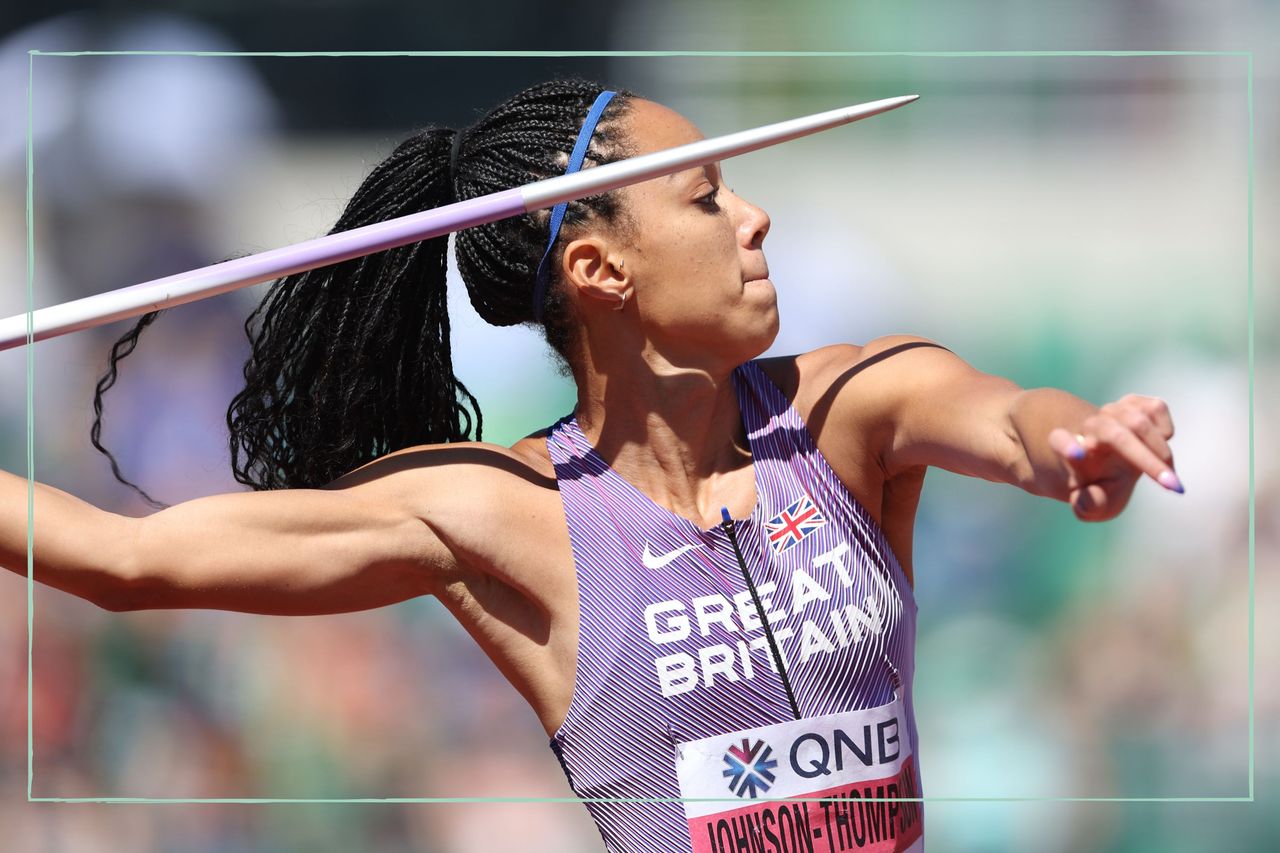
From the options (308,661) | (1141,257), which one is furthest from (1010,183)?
(308,661)

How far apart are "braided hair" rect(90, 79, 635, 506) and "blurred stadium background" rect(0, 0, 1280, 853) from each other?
43 millimetres

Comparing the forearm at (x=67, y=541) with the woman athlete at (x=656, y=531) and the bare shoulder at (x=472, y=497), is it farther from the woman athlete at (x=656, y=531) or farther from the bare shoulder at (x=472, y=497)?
the bare shoulder at (x=472, y=497)

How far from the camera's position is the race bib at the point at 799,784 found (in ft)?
3.56

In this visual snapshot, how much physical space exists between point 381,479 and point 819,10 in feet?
2.08

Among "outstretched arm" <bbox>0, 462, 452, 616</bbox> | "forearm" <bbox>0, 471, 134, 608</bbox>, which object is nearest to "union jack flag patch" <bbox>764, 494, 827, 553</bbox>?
"outstretched arm" <bbox>0, 462, 452, 616</bbox>

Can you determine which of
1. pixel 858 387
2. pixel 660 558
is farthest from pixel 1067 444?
pixel 660 558

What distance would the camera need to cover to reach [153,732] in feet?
4.36

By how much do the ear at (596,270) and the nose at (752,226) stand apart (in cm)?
10

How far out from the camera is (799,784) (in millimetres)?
1094

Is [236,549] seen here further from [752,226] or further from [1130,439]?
[1130,439]

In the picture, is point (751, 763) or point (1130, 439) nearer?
point (1130, 439)

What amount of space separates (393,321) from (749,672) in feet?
1.53

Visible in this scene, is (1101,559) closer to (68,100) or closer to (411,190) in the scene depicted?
(411,190)

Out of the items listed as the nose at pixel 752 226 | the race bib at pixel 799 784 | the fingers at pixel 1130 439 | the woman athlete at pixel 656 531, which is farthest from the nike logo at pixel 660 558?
the fingers at pixel 1130 439
